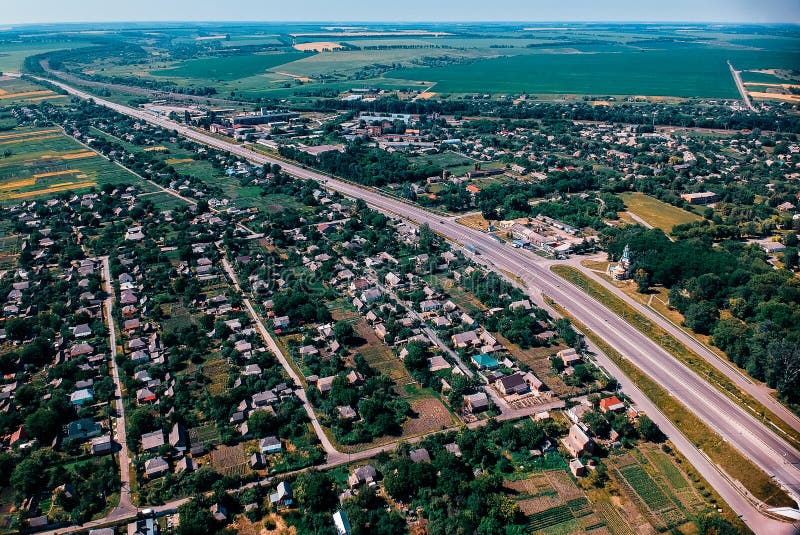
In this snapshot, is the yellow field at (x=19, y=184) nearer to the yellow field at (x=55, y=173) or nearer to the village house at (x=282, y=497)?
the yellow field at (x=55, y=173)

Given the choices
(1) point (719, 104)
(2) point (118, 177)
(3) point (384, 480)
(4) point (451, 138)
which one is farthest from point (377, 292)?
(1) point (719, 104)

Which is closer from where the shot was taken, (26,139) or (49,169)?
(49,169)

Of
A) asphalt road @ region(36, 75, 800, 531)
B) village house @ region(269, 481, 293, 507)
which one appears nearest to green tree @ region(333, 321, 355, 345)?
village house @ region(269, 481, 293, 507)

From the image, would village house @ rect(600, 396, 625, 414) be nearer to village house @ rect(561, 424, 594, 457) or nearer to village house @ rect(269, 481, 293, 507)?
village house @ rect(561, 424, 594, 457)

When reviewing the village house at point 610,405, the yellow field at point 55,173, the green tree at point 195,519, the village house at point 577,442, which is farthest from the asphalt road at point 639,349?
the yellow field at point 55,173

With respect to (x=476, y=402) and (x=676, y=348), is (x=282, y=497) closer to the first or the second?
(x=476, y=402)

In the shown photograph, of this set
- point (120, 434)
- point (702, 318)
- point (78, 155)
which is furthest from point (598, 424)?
point (78, 155)
